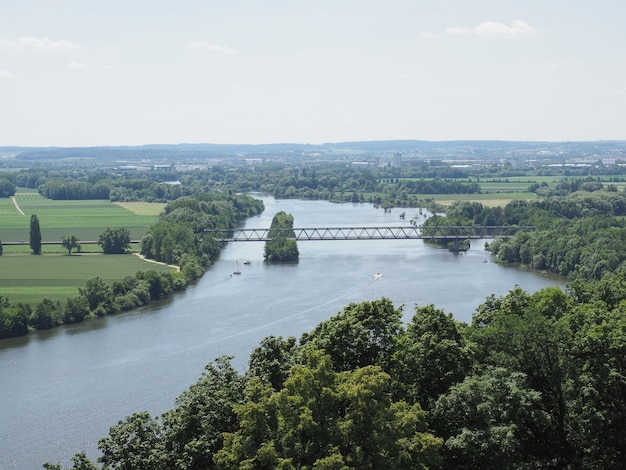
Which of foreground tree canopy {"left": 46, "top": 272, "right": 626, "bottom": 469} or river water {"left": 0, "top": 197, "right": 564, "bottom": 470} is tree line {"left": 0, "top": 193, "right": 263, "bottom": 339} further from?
foreground tree canopy {"left": 46, "top": 272, "right": 626, "bottom": 469}

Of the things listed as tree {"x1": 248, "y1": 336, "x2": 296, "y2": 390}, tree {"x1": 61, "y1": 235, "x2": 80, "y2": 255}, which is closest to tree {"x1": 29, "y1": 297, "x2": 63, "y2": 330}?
tree {"x1": 61, "y1": 235, "x2": 80, "y2": 255}

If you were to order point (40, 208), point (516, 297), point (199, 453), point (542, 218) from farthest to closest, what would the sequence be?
point (40, 208) → point (542, 218) → point (516, 297) → point (199, 453)

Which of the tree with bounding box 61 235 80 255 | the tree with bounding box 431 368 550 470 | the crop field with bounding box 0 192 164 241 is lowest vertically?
the crop field with bounding box 0 192 164 241

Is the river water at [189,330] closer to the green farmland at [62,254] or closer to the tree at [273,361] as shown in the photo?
the green farmland at [62,254]

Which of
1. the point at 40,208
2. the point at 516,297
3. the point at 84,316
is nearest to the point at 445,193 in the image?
the point at 40,208

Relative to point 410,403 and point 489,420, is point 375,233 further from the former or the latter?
point 489,420

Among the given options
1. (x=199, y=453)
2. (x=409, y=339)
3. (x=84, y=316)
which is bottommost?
(x=84, y=316)

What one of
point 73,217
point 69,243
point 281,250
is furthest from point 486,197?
point 69,243

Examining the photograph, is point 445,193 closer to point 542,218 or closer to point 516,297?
point 542,218
